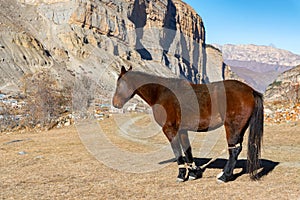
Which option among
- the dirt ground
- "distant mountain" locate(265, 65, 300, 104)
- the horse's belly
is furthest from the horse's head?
"distant mountain" locate(265, 65, 300, 104)

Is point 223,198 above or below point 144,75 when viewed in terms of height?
below

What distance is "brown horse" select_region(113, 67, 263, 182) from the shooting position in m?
6.09

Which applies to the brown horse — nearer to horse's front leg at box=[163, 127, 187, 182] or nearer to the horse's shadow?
horse's front leg at box=[163, 127, 187, 182]

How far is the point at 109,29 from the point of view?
3590 inches

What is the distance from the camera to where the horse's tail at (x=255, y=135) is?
6.19 metres

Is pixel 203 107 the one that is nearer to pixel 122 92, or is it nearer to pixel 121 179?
pixel 122 92

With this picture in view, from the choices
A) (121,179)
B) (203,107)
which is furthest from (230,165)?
(121,179)

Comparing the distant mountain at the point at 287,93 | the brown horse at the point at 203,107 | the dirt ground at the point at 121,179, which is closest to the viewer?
the dirt ground at the point at 121,179

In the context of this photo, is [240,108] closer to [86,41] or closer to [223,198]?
[223,198]

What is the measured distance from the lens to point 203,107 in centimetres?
615

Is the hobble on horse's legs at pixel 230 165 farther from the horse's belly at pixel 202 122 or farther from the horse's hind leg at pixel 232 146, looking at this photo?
the horse's belly at pixel 202 122

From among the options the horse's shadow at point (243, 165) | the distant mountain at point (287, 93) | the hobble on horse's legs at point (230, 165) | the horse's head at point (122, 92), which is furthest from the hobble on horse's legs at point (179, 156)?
the distant mountain at point (287, 93)

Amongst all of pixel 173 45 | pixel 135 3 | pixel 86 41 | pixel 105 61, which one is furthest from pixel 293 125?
pixel 135 3

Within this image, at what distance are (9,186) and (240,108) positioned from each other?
4.99 m
